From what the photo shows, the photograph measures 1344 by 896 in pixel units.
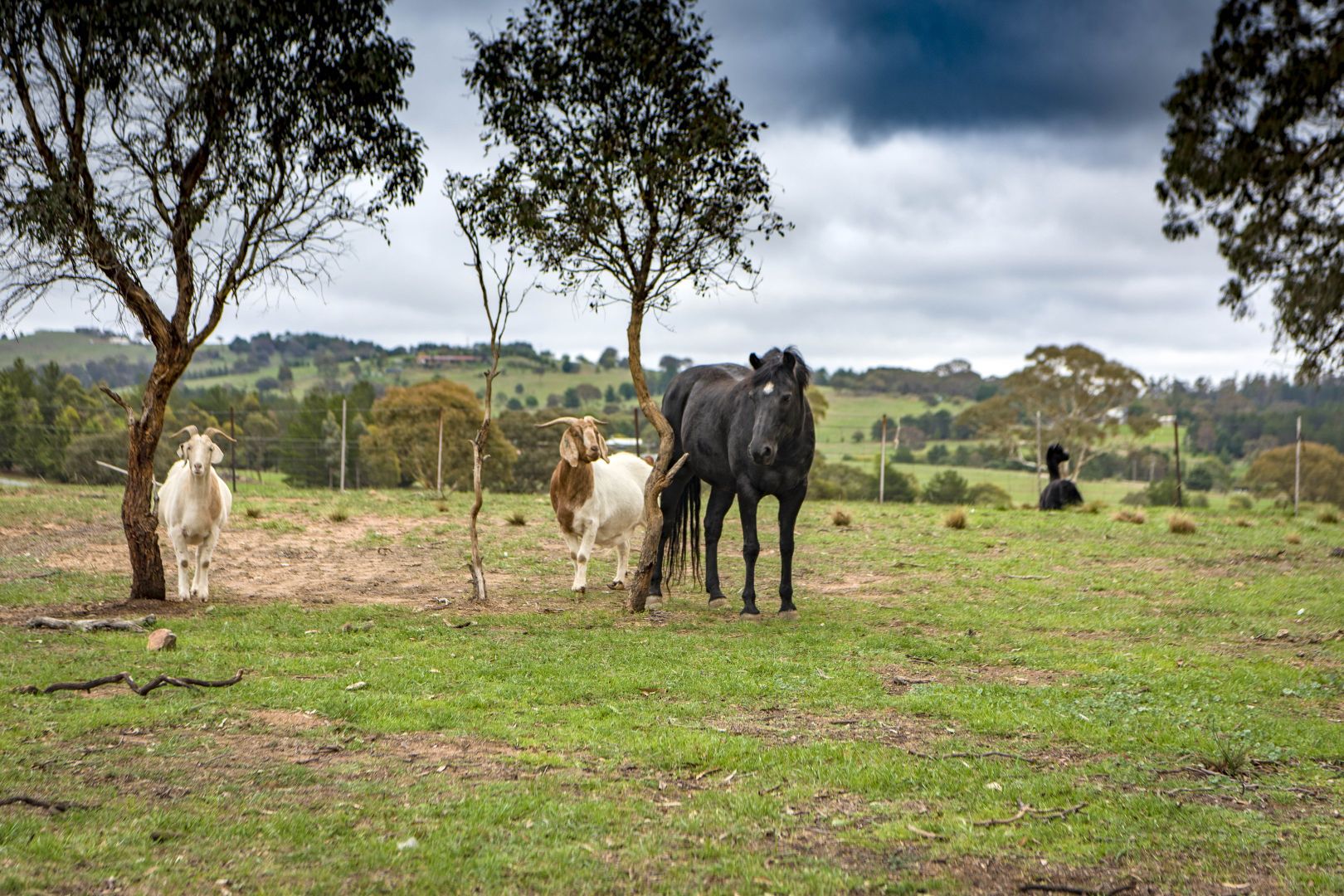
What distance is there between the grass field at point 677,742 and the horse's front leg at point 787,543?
0.37 m

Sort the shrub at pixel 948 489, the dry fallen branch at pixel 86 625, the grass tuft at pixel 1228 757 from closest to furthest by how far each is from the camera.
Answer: the grass tuft at pixel 1228 757 → the dry fallen branch at pixel 86 625 → the shrub at pixel 948 489

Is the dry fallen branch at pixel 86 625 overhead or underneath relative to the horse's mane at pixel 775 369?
underneath

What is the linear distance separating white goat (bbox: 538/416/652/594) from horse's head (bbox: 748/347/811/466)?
2.12 metres

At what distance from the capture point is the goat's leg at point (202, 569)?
10703 mm

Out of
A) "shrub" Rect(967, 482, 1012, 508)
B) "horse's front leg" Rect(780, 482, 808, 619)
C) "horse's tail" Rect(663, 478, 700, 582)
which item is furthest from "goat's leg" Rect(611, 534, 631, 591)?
"shrub" Rect(967, 482, 1012, 508)

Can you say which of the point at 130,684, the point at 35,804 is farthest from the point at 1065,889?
the point at 130,684

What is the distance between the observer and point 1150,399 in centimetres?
4569

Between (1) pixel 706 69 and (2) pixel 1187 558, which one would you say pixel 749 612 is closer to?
(1) pixel 706 69

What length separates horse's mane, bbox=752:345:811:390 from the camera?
10070 mm

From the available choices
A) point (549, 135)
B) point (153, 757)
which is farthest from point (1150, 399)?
point (153, 757)

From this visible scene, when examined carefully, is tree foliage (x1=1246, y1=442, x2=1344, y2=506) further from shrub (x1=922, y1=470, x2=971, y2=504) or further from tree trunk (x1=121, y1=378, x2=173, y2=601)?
tree trunk (x1=121, y1=378, x2=173, y2=601)

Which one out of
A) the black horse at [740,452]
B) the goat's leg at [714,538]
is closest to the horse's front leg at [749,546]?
the black horse at [740,452]

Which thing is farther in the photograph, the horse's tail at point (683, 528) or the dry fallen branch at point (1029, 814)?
the horse's tail at point (683, 528)

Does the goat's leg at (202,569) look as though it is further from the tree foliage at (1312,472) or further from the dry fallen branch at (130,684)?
the tree foliage at (1312,472)
